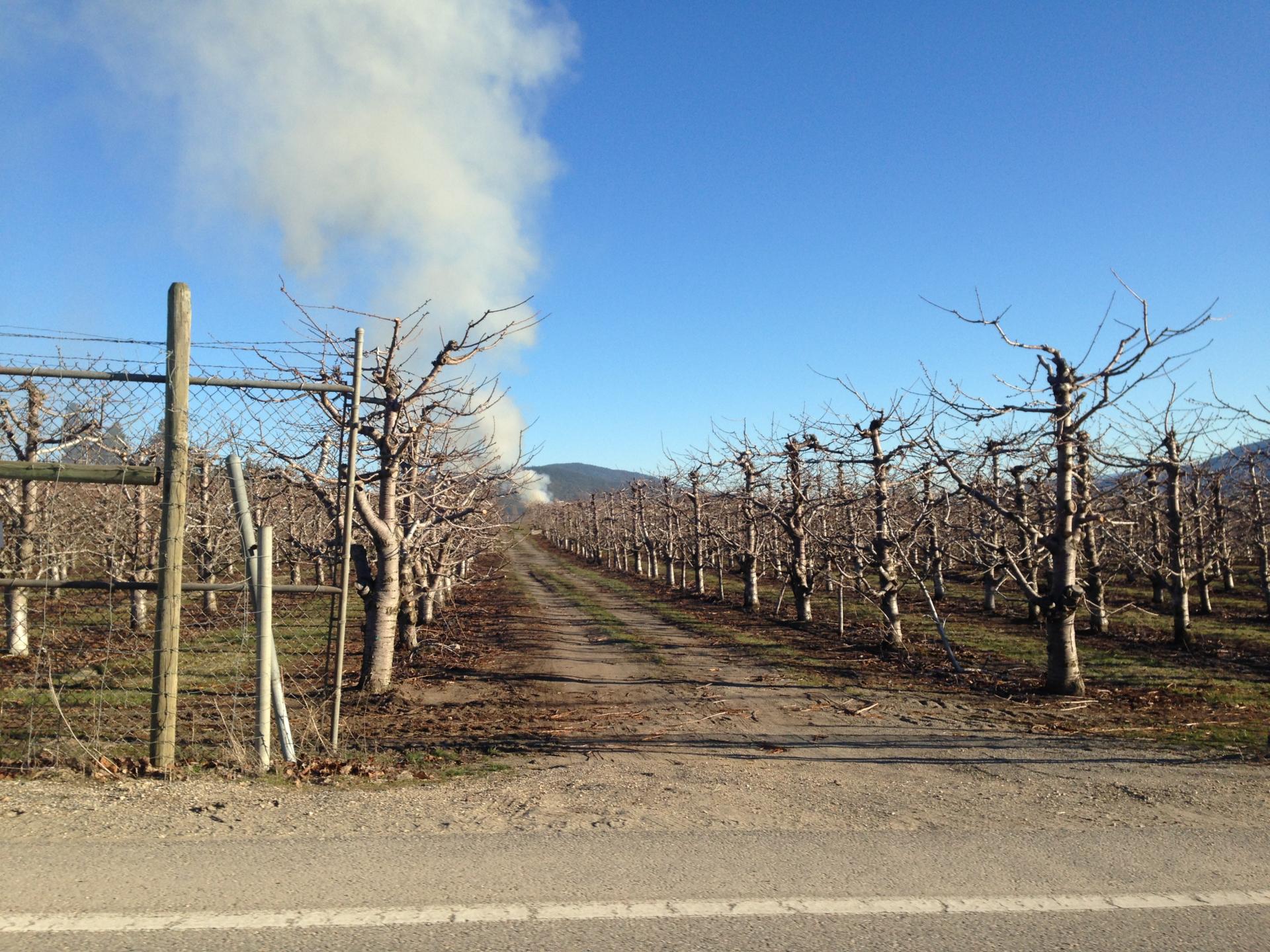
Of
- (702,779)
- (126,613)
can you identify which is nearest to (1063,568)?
(702,779)

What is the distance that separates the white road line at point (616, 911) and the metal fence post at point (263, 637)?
238cm

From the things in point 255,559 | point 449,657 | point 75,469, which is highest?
point 75,469

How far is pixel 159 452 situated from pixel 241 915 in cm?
1463

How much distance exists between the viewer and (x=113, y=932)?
324 centimetres

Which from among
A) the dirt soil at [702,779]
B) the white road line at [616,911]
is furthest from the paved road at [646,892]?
the dirt soil at [702,779]

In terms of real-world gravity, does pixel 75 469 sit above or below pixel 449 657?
above

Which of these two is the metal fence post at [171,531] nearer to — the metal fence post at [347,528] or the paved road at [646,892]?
the metal fence post at [347,528]

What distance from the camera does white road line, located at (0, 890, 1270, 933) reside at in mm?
3330

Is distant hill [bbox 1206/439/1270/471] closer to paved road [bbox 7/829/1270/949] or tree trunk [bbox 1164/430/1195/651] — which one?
tree trunk [bbox 1164/430/1195/651]

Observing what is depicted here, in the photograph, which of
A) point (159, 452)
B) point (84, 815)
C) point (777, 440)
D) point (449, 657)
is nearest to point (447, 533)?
point (449, 657)

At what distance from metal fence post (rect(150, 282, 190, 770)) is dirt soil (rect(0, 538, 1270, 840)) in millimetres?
398

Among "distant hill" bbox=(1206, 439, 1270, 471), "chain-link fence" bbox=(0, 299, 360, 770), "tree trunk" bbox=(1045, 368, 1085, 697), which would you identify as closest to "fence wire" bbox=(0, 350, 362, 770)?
"chain-link fence" bbox=(0, 299, 360, 770)

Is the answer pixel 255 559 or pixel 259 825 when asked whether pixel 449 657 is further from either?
pixel 259 825

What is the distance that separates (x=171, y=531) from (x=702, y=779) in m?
4.11
